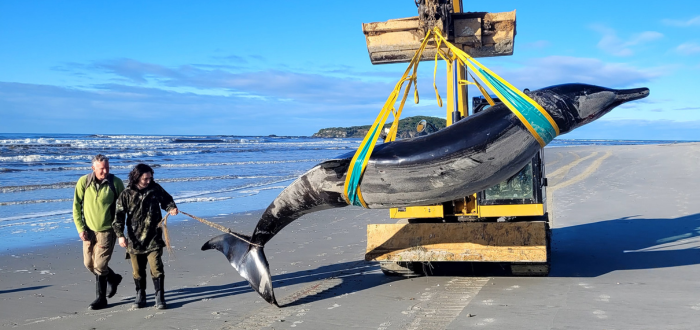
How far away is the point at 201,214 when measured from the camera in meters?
14.3

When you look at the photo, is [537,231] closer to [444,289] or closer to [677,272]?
[444,289]

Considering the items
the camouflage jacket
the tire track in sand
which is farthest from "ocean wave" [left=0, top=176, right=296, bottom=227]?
the tire track in sand

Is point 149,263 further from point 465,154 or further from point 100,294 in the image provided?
point 465,154

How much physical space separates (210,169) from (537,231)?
23341 mm

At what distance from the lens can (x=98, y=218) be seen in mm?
6707

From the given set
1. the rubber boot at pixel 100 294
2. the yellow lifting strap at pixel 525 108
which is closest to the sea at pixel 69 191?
the rubber boot at pixel 100 294

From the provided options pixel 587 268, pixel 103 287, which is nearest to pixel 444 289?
pixel 587 268

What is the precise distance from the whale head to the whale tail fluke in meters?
3.20

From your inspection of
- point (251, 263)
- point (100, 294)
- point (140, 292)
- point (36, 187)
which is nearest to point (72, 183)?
point (36, 187)

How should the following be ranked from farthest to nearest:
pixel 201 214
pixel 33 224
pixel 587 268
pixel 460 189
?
pixel 201 214 → pixel 33 224 → pixel 587 268 → pixel 460 189

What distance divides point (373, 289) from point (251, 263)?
1540 mm

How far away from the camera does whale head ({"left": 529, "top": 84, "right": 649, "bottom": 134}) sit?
17.1 ft

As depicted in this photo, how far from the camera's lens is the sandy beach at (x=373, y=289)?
587 cm

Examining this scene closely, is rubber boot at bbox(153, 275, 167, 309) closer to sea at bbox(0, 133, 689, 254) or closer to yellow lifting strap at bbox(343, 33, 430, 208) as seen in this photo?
yellow lifting strap at bbox(343, 33, 430, 208)
